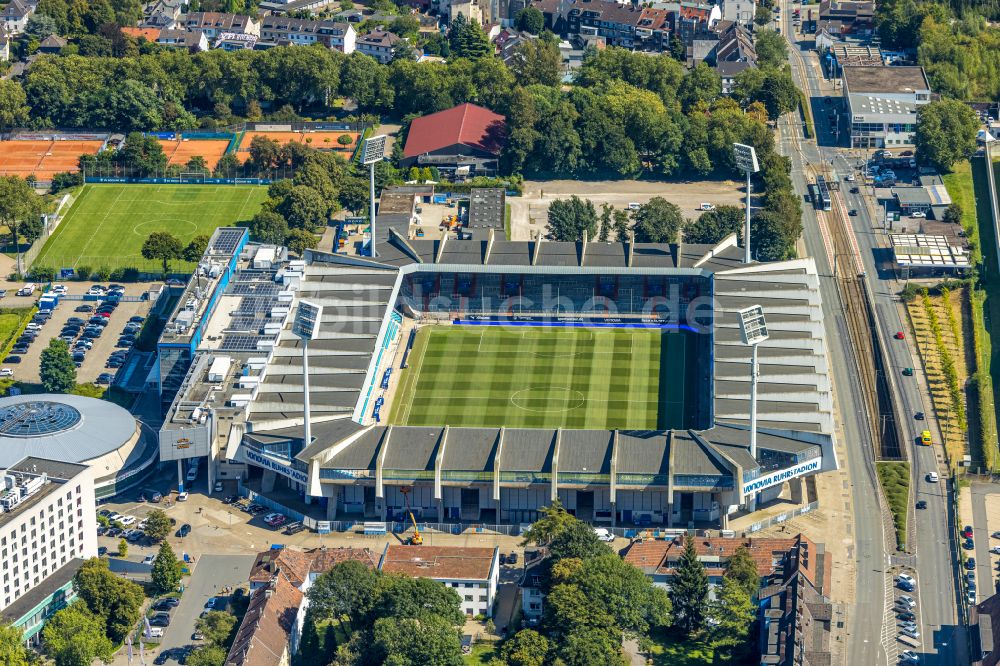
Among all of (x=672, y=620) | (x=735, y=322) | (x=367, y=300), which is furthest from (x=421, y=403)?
(x=672, y=620)

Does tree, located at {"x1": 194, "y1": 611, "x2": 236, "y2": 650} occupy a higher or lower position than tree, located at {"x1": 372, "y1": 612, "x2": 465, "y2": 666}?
lower

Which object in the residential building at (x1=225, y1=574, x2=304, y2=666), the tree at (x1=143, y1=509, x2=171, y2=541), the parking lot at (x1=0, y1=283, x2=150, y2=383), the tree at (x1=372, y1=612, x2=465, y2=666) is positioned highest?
the tree at (x1=372, y1=612, x2=465, y2=666)

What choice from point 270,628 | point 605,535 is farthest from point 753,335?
point 270,628

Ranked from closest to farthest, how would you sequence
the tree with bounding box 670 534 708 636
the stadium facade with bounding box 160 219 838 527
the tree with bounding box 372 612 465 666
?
the tree with bounding box 372 612 465 666
the tree with bounding box 670 534 708 636
the stadium facade with bounding box 160 219 838 527

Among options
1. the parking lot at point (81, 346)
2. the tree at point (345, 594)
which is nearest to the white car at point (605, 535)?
the tree at point (345, 594)

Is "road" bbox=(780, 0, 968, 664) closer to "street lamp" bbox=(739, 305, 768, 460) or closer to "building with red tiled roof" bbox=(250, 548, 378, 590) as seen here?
"street lamp" bbox=(739, 305, 768, 460)

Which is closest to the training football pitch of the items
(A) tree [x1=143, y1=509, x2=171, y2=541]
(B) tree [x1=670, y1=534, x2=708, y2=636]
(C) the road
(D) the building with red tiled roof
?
(C) the road
